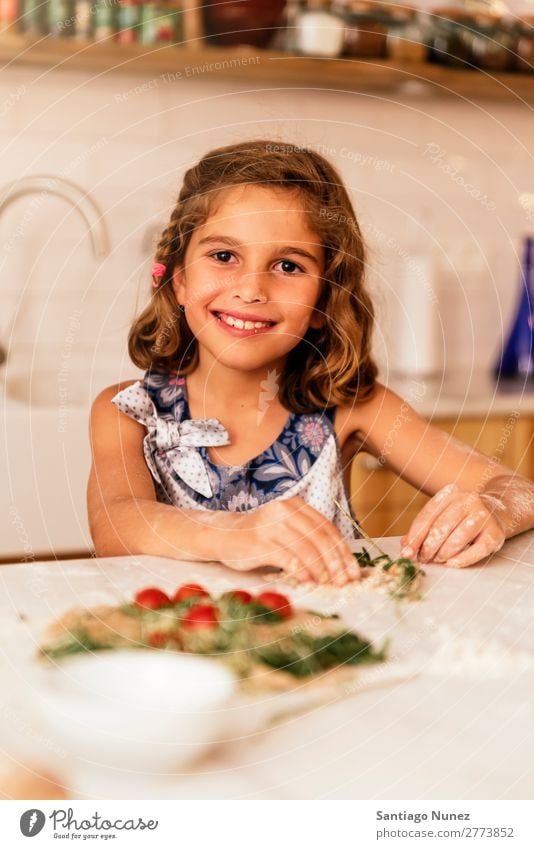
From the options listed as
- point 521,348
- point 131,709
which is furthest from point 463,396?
point 131,709

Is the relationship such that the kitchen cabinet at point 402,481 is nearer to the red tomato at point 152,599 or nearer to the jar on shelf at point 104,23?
the jar on shelf at point 104,23

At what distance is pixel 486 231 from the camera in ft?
4.98

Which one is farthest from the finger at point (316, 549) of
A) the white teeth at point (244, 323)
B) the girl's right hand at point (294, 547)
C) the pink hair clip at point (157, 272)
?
the pink hair clip at point (157, 272)

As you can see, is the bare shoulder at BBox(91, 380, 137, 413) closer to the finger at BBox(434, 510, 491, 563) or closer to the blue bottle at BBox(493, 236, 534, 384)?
the finger at BBox(434, 510, 491, 563)

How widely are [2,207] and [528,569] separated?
0.66 metres

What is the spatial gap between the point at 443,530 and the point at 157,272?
14.3 inches

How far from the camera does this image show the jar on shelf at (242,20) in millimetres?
1131

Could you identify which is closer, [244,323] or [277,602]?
[277,602]

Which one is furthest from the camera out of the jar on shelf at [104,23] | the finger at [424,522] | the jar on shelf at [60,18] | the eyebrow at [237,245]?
the jar on shelf at [104,23]

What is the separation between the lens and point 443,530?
612mm

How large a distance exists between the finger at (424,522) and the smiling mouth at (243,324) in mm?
214

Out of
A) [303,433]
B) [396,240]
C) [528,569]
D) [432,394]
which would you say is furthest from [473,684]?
[396,240]

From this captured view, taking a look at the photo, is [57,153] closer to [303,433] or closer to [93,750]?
[303,433]

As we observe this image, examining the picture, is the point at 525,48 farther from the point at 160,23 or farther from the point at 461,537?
the point at 461,537
